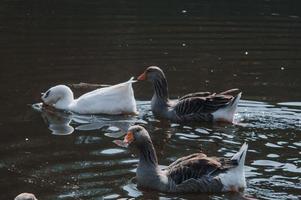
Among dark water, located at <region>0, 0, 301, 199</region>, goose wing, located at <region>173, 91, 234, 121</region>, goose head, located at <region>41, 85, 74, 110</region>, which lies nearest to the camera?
dark water, located at <region>0, 0, 301, 199</region>

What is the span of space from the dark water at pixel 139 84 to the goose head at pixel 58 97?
1.36 feet

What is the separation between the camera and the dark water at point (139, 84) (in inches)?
418

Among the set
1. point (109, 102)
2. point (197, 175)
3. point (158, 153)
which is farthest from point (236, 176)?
point (109, 102)

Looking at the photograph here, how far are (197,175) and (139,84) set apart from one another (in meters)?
6.56

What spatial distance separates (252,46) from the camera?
21.4m

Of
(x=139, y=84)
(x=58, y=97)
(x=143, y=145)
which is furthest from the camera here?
(x=139, y=84)

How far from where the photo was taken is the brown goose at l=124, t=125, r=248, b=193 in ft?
33.1

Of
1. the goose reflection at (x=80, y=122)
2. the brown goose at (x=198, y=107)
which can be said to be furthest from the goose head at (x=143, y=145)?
the brown goose at (x=198, y=107)

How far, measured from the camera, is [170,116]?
554 inches

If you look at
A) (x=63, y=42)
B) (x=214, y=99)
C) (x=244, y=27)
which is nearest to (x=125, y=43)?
(x=63, y=42)

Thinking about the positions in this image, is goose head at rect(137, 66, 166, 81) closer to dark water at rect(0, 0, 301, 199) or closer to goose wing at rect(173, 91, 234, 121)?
dark water at rect(0, 0, 301, 199)

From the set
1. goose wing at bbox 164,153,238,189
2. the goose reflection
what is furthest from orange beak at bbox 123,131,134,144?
the goose reflection

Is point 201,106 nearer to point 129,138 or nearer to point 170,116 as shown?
point 170,116

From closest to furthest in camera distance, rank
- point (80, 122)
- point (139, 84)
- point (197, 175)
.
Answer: point (197, 175)
point (80, 122)
point (139, 84)
